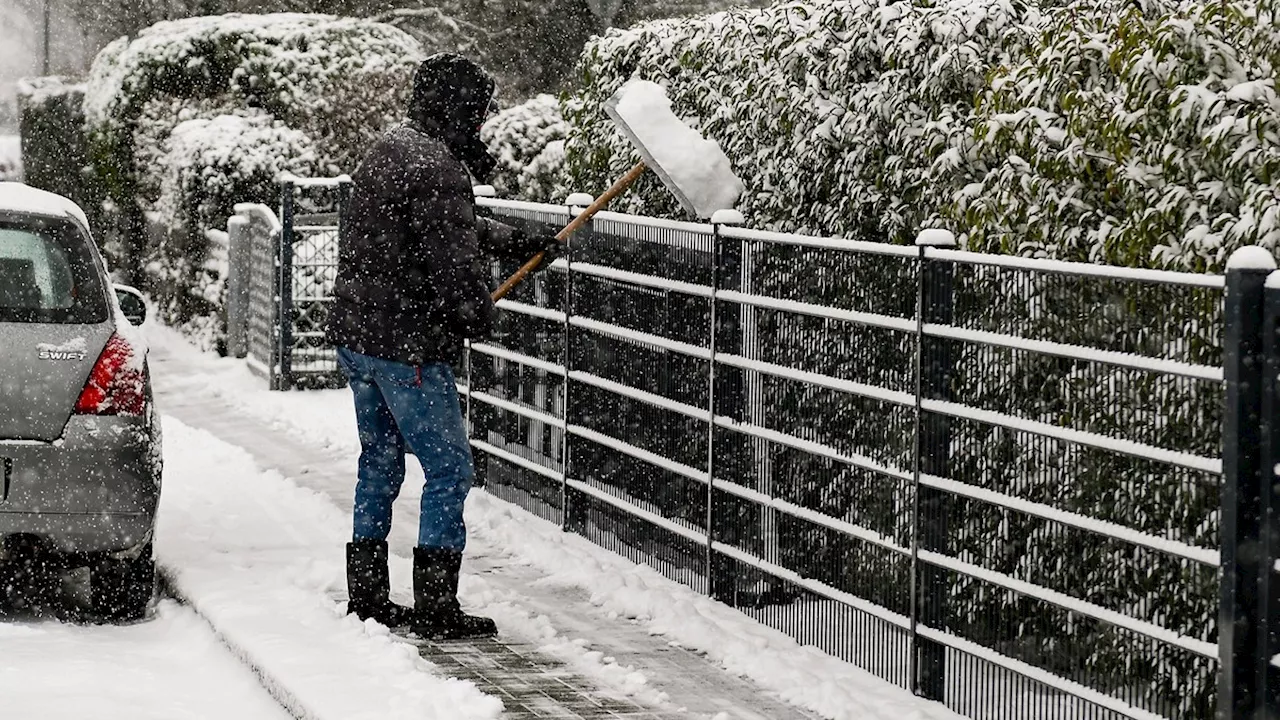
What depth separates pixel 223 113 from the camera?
1902 cm

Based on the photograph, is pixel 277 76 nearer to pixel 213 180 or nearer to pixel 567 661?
pixel 213 180

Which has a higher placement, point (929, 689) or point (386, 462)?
point (386, 462)

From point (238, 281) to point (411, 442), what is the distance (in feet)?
34.1

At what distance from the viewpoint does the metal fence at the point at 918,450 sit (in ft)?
17.7

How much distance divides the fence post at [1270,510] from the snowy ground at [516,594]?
1533mm

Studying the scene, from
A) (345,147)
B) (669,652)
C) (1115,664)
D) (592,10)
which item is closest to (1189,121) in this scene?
(1115,664)

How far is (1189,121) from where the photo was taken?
583 cm

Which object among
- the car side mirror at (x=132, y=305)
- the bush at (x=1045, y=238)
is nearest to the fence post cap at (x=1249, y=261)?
the bush at (x=1045, y=238)

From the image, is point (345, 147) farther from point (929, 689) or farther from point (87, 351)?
point (929, 689)

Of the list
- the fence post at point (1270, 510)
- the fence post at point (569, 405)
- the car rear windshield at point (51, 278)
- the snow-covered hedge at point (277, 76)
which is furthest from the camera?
the snow-covered hedge at point (277, 76)

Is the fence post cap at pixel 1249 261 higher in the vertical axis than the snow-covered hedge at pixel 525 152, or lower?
higher

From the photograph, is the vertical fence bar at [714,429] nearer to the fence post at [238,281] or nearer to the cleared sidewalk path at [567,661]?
the cleared sidewalk path at [567,661]

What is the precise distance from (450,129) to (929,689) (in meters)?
2.66

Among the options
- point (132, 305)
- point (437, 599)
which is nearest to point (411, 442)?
point (437, 599)
